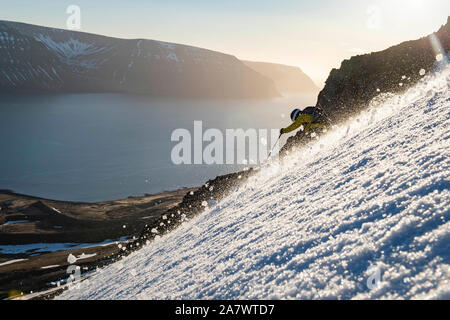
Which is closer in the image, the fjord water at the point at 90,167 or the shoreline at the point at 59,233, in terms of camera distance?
the shoreline at the point at 59,233

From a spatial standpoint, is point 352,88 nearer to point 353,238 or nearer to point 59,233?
point 353,238

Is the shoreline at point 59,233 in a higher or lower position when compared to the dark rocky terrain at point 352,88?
lower

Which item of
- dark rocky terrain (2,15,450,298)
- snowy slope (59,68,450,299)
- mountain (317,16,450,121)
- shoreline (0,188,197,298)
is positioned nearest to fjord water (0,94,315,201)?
shoreline (0,188,197,298)

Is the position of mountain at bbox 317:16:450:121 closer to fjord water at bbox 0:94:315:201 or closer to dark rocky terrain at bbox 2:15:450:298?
dark rocky terrain at bbox 2:15:450:298

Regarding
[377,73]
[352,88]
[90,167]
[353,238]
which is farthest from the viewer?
[90,167]

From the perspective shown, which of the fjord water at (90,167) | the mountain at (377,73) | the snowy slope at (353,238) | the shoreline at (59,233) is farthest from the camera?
the fjord water at (90,167)

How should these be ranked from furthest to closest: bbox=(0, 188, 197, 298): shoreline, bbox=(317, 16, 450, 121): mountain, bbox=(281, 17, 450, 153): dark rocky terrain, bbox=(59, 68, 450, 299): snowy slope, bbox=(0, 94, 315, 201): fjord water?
bbox=(0, 94, 315, 201): fjord water, bbox=(0, 188, 197, 298): shoreline, bbox=(281, 17, 450, 153): dark rocky terrain, bbox=(317, 16, 450, 121): mountain, bbox=(59, 68, 450, 299): snowy slope

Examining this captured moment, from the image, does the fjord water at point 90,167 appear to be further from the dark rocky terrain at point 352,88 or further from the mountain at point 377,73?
the mountain at point 377,73

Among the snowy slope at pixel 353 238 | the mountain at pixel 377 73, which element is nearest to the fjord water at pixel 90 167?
the mountain at pixel 377 73

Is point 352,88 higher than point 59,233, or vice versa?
point 352,88

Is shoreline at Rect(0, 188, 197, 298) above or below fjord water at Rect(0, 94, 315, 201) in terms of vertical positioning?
below

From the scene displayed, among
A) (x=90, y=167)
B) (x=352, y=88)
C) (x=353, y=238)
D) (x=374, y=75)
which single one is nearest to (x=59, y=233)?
(x=90, y=167)

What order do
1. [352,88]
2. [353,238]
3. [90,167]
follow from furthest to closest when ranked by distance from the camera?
[90,167]
[352,88]
[353,238]
